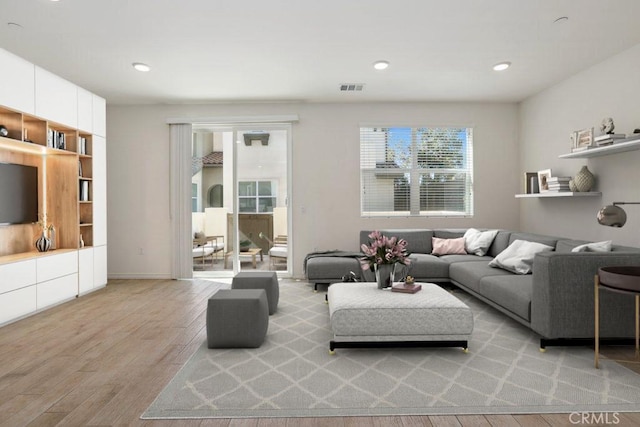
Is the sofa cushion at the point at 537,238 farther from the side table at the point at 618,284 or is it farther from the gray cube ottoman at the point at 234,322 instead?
the gray cube ottoman at the point at 234,322

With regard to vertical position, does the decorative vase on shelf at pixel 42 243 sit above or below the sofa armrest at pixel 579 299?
above

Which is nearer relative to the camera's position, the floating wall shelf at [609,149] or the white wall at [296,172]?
the floating wall shelf at [609,149]

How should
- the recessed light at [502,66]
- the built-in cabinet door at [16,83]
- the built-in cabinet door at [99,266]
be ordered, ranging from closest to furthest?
the built-in cabinet door at [16,83] < the recessed light at [502,66] < the built-in cabinet door at [99,266]

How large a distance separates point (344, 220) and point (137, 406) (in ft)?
13.9

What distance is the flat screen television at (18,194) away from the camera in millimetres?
3992

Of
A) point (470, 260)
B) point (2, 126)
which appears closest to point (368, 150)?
point (470, 260)

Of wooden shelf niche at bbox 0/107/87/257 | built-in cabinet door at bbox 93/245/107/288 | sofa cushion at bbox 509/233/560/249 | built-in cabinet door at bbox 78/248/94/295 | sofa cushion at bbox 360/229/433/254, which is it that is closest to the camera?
sofa cushion at bbox 509/233/560/249

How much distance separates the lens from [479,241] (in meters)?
5.11

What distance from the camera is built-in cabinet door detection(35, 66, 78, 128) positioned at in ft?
13.6

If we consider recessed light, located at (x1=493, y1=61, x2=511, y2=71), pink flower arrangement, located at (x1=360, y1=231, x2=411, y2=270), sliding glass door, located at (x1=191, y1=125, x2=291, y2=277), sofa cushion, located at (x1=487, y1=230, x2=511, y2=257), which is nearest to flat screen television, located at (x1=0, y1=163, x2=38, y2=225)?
sliding glass door, located at (x1=191, y1=125, x2=291, y2=277)

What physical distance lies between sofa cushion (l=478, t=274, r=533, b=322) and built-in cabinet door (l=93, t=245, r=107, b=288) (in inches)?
188

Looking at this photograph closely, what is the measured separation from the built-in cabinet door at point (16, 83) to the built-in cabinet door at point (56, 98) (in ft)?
0.33

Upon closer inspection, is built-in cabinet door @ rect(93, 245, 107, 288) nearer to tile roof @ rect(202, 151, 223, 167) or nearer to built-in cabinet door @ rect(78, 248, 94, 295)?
built-in cabinet door @ rect(78, 248, 94, 295)

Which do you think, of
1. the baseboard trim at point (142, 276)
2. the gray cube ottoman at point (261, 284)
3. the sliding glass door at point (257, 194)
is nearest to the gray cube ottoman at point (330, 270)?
the gray cube ottoman at point (261, 284)
